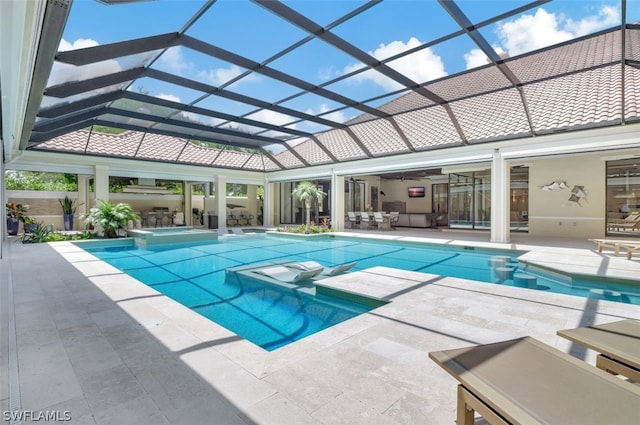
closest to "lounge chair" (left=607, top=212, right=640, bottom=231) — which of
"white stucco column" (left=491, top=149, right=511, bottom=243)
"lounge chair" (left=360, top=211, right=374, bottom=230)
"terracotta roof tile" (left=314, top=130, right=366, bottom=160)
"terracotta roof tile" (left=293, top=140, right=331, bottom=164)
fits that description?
"white stucco column" (left=491, top=149, right=511, bottom=243)

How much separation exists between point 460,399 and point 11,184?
25422mm

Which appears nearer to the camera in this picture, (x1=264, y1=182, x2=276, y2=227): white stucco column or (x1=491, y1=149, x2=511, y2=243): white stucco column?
(x1=491, y1=149, x2=511, y2=243): white stucco column

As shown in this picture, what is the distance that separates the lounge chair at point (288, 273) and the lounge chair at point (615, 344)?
15.6ft

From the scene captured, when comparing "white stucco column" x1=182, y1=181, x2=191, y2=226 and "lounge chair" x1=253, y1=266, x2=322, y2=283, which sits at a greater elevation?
"white stucco column" x1=182, y1=181, x2=191, y2=226

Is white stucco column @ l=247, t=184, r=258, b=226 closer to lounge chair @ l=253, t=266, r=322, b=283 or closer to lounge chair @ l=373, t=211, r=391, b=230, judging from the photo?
lounge chair @ l=373, t=211, r=391, b=230

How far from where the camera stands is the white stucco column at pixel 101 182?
44.1 ft

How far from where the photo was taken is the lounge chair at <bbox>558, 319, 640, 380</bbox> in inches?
73.4

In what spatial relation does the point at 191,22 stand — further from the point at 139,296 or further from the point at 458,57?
the point at 458,57

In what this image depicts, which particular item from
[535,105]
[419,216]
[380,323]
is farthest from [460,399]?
[419,216]

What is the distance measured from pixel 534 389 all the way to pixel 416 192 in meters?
19.6

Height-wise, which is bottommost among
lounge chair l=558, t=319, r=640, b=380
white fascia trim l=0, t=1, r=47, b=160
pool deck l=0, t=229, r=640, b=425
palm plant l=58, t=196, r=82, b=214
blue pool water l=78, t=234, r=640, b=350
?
blue pool water l=78, t=234, r=640, b=350

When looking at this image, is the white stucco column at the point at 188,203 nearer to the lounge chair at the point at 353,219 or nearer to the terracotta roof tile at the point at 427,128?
the lounge chair at the point at 353,219

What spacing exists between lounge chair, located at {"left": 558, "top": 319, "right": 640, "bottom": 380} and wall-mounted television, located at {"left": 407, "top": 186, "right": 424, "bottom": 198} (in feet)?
60.5

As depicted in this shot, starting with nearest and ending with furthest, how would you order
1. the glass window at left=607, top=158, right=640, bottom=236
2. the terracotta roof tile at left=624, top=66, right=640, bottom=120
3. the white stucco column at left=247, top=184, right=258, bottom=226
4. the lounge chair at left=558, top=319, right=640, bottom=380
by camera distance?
the lounge chair at left=558, top=319, right=640, bottom=380
the terracotta roof tile at left=624, top=66, right=640, bottom=120
the glass window at left=607, top=158, right=640, bottom=236
the white stucco column at left=247, top=184, right=258, bottom=226
